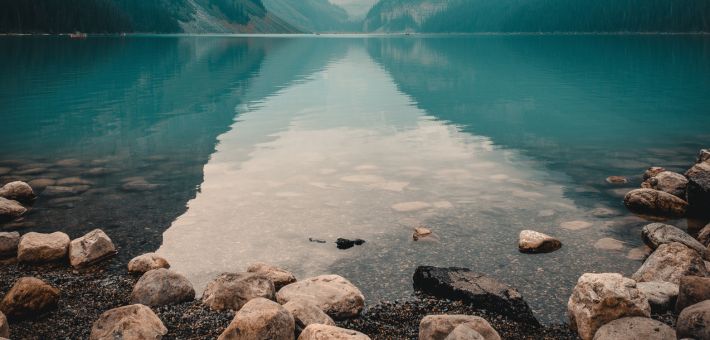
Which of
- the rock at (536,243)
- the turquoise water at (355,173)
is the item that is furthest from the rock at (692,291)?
the rock at (536,243)

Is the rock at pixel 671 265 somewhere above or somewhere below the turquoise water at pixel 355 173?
above

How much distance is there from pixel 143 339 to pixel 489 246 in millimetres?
8217

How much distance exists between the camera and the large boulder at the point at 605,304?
28.3 ft

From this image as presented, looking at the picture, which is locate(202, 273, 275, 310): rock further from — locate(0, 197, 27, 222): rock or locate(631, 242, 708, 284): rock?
locate(0, 197, 27, 222): rock

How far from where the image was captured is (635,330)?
7973 millimetres

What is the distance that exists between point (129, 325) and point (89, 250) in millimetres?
4392

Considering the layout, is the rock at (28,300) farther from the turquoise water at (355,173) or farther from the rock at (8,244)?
the rock at (8,244)

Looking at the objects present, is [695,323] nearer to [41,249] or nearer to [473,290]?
[473,290]

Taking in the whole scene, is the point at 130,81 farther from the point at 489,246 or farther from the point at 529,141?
the point at 489,246

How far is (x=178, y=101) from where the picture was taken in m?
45.6

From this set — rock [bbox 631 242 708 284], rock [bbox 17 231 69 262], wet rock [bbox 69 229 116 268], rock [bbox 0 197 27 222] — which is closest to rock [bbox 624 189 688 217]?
rock [bbox 631 242 708 284]

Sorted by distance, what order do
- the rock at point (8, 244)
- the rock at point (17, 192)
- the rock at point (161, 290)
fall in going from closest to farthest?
the rock at point (161, 290)
the rock at point (8, 244)
the rock at point (17, 192)

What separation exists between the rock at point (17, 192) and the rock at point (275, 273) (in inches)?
390

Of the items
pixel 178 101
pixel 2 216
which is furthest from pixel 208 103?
pixel 2 216
